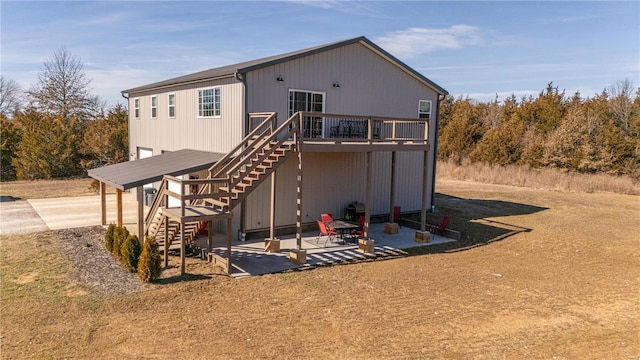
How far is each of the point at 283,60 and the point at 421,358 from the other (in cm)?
989

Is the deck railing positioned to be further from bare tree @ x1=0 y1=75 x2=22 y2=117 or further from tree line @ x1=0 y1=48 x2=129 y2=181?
bare tree @ x1=0 y1=75 x2=22 y2=117

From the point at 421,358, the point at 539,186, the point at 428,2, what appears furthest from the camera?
the point at 539,186

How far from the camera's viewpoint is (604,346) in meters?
6.94

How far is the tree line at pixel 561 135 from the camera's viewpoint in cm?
3145

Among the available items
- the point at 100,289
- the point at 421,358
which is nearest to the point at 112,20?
the point at 100,289

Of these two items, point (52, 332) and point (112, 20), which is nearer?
point (52, 332)

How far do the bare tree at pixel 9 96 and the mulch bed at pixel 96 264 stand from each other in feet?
123

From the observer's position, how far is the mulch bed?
884 centimetres

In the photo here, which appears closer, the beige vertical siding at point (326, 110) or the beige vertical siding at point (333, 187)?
the beige vertical siding at point (326, 110)

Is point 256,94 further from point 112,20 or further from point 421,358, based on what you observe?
point 112,20

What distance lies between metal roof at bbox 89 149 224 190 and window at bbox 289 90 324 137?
2918 mm

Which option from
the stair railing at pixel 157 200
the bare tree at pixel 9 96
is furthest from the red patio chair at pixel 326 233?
the bare tree at pixel 9 96

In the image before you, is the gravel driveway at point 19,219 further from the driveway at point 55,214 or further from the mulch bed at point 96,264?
the mulch bed at point 96,264

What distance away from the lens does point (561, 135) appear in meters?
32.9
